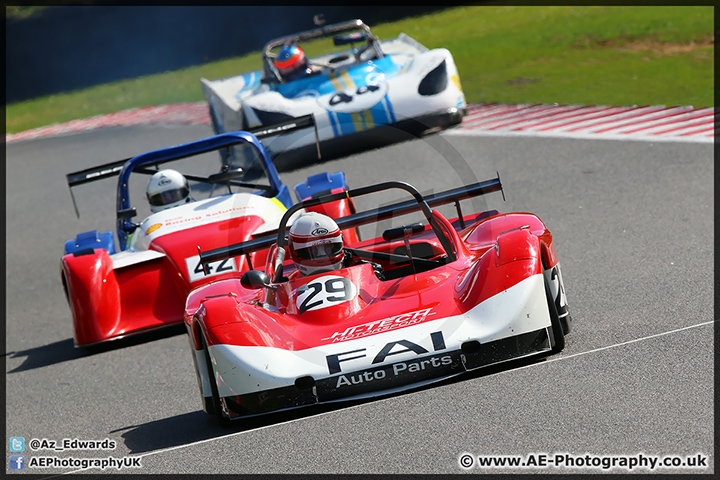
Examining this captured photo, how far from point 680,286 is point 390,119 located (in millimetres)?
6881

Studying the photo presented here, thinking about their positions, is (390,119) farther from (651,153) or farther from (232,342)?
(232,342)

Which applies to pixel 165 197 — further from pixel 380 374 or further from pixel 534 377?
pixel 534 377

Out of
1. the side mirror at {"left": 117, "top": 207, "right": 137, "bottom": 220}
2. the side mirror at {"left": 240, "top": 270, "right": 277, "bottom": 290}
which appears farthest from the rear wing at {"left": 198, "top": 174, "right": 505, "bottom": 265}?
the side mirror at {"left": 117, "top": 207, "right": 137, "bottom": 220}

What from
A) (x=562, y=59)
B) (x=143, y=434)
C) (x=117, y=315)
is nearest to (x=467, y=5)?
(x=562, y=59)

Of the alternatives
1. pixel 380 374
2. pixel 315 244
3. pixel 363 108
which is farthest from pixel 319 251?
pixel 363 108

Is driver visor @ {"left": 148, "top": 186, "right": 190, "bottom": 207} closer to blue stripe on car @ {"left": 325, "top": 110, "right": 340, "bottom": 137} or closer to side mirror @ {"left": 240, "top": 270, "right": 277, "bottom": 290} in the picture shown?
side mirror @ {"left": 240, "top": 270, "right": 277, "bottom": 290}

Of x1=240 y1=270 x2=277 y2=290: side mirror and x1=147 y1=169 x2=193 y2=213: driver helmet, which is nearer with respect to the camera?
x1=240 y1=270 x2=277 y2=290: side mirror

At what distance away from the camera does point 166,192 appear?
8.91 meters

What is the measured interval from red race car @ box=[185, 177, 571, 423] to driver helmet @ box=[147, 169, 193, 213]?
317cm

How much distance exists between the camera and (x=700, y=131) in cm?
1133

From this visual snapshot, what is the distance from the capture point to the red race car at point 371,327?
4898mm

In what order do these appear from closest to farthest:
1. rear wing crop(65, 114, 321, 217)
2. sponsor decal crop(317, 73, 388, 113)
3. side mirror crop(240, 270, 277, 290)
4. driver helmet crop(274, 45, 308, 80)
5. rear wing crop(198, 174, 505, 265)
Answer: side mirror crop(240, 270, 277, 290) → rear wing crop(198, 174, 505, 265) → rear wing crop(65, 114, 321, 217) → sponsor decal crop(317, 73, 388, 113) → driver helmet crop(274, 45, 308, 80)

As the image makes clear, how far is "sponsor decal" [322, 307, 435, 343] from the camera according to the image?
16.7 ft
